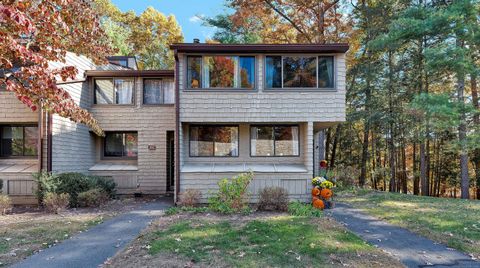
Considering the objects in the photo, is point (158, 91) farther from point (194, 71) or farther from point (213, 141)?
point (213, 141)

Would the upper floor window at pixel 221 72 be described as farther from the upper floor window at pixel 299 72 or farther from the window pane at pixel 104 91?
the window pane at pixel 104 91

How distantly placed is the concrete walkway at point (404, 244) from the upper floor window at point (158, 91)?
316 inches

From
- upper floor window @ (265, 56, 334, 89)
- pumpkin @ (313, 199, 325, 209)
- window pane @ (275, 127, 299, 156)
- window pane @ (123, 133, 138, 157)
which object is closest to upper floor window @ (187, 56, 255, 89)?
upper floor window @ (265, 56, 334, 89)

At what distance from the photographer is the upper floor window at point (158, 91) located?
12680 millimetres

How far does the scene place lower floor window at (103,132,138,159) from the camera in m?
12.9

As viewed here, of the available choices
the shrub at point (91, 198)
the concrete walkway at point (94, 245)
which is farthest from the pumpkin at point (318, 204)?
the shrub at point (91, 198)

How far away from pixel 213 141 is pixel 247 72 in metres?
2.74

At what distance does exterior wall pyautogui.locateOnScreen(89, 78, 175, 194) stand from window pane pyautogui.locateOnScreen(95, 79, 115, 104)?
0.76ft

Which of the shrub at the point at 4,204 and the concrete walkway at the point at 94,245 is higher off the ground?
the shrub at the point at 4,204

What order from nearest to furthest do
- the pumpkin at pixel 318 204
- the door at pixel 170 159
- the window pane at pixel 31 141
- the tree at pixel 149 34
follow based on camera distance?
the pumpkin at pixel 318 204 → the window pane at pixel 31 141 → the door at pixel 170 159 → the tree at pixel 149 34

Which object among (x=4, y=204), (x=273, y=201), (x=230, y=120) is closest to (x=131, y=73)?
(x=230, y=120)

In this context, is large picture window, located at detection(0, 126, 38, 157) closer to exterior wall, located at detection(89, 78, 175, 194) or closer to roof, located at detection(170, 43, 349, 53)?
→ exterior wall, located at detection(89, 78, 175, 194)

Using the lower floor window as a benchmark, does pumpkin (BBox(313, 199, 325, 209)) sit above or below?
below

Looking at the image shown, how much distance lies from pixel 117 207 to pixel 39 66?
6077 mm
